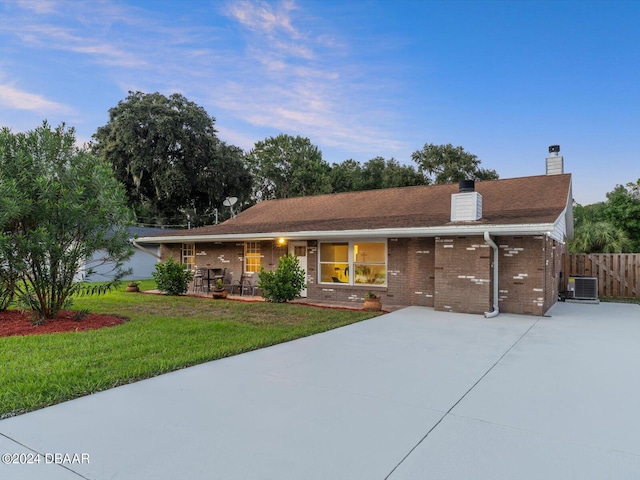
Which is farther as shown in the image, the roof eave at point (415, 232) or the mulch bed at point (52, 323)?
the roof eave at point (415, 232)

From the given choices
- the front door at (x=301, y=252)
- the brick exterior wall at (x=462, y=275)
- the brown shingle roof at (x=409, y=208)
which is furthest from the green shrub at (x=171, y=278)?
the brick exterior wall at (x=462, y=275)

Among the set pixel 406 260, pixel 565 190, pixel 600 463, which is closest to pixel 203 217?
pixel 406 260

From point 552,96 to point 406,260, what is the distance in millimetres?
9358

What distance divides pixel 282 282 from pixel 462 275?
5.01m

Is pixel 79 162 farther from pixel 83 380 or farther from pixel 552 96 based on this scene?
pixel 552 96

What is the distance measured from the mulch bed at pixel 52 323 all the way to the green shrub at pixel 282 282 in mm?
3963

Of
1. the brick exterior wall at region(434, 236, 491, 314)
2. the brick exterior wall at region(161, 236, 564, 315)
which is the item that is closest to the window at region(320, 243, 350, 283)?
the brick exterior wall at region(161, 236, 564, 315)

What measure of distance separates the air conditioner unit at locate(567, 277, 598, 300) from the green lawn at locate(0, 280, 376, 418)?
745 cm

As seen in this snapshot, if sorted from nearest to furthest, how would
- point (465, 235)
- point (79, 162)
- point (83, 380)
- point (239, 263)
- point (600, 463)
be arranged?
1. point (600, 463)
2. point (83, 380)
3. point (79, 162)
4. point (465, 235)
5. point (239, 263)

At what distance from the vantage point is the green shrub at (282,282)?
10.7m

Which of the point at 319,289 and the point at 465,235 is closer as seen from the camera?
the point at 465,235

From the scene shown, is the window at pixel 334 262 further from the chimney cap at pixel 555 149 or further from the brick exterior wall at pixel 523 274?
the chimney cap at pixel 555 149

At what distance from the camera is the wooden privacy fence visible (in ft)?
40.4

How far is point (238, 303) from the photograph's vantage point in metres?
10.7
